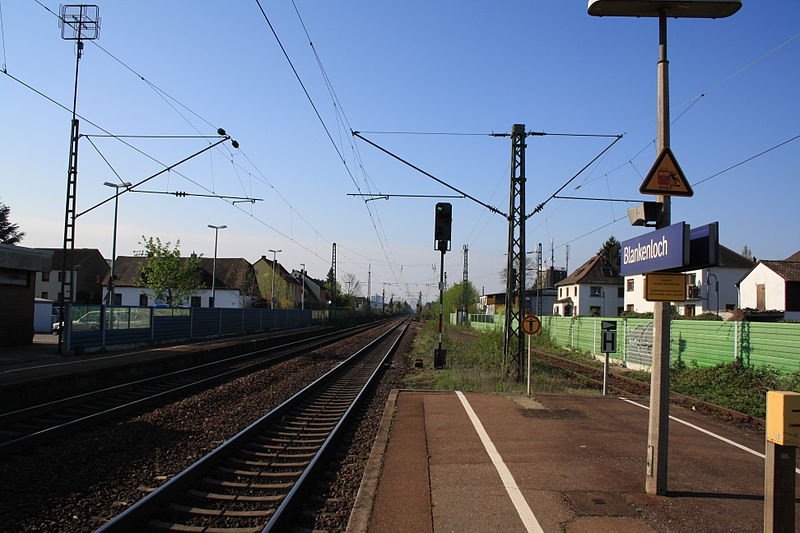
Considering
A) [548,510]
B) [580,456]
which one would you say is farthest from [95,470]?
[580,456]

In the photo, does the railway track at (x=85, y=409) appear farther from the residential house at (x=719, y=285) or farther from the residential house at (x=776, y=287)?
the residential house at (x=719, y=285)

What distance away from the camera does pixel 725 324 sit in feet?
52.6

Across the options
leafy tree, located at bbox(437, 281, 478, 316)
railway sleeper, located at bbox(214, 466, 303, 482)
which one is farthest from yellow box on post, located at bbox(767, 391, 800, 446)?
leafy tree, located at bbox(437, 281, 478, 316)

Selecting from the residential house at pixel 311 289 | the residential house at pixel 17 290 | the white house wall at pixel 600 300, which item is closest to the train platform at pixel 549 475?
the residential house at pixel 17 290

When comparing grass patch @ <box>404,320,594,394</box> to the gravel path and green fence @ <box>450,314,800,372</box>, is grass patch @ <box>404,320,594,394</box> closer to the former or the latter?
green fence @ <box>450,314,800,372</box>

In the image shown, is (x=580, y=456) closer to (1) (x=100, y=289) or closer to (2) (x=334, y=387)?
(2) (x=334, y=387)

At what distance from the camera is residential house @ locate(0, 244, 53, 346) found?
21266 millimetres

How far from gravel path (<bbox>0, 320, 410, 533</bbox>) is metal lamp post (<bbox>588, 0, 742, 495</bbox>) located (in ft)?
10.7

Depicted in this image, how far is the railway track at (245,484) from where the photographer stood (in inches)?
203

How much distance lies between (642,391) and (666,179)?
37.3ft

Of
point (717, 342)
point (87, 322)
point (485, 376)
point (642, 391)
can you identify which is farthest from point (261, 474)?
point (87, 322)

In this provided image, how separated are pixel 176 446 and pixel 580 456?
5.55 m

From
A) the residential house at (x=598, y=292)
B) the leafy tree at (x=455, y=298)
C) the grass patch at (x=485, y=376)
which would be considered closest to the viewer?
the grass patch at (x=485, y=376)

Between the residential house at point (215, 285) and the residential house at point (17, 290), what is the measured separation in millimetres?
43721
